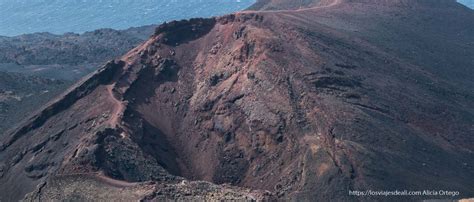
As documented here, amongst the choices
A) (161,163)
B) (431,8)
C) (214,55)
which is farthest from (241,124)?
(431,8)

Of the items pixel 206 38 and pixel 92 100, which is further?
pixel 206 38

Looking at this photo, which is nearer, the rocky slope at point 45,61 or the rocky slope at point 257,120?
the rocky slope at point 257,120

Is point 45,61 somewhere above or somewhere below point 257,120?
below

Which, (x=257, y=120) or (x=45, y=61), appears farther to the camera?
(x=45, y=61)

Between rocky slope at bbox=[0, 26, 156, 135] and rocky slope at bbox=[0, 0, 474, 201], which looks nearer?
rocky slope at bbox=[0, 0, 474, 201]

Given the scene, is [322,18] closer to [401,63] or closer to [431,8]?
[401,63]

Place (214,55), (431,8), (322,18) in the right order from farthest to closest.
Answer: (431,8), (322,18), (214,55)

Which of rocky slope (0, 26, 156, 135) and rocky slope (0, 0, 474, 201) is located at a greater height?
rocky slope (0, 0, 474, 201)

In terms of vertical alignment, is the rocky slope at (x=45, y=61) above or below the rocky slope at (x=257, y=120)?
below
